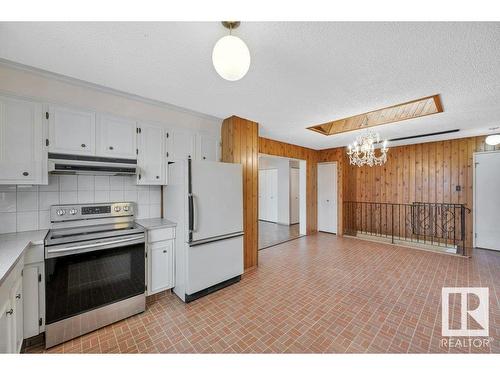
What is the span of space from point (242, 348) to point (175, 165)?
82.0 inches

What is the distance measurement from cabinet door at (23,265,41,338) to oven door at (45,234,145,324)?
7cm

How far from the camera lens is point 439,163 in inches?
195

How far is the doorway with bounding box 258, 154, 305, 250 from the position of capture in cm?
718

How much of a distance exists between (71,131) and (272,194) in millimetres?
6319

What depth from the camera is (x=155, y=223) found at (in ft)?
8.60

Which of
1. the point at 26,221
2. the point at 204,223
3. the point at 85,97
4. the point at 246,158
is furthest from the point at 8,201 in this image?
the point at 246,158

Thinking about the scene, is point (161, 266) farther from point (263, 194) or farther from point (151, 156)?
point (263, 194)

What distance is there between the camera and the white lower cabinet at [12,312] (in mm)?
1264

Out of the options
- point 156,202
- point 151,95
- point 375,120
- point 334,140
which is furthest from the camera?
point 334,140

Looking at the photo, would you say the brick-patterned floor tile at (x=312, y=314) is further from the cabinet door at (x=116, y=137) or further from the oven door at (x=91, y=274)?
the cabinet door at (x=116, y=137)

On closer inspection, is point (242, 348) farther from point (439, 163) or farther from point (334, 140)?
point (439, 163)

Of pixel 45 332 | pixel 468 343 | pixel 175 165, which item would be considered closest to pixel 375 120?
pixel 468 343

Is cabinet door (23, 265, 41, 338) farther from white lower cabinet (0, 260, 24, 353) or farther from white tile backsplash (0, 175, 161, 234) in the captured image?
white tile backsplash (0, 175, 161, 234)
